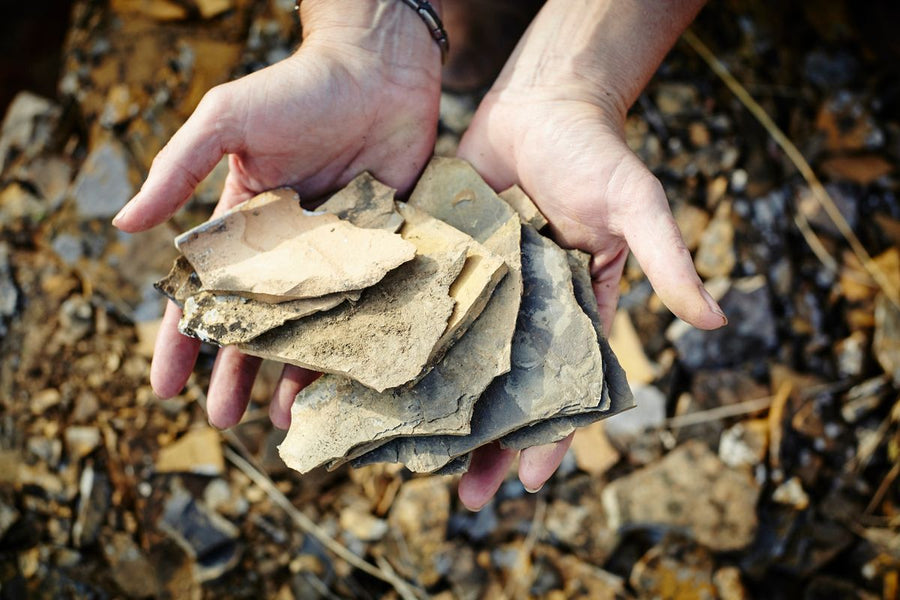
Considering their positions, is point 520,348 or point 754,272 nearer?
point 520,348

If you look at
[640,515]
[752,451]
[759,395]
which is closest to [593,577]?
[640,515]

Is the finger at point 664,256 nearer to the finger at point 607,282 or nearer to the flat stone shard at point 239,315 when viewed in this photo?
the finger at point 607,282

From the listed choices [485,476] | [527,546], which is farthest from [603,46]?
[527,546]

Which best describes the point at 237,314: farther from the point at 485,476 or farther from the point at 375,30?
the point at 375,30

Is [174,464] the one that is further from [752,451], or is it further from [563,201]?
[752,451]

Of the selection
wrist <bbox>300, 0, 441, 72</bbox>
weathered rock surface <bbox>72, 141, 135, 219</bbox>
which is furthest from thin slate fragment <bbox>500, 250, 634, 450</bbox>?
weathered rock surface <bbox>72, 141, 135, 219</bbox>

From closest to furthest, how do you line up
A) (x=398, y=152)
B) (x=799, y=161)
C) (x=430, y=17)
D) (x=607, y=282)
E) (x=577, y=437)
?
(x=607, y=282) → (x=398, y=152) → (x=430, y=17) → (x=577, y=437) → (x=799, y=161)
